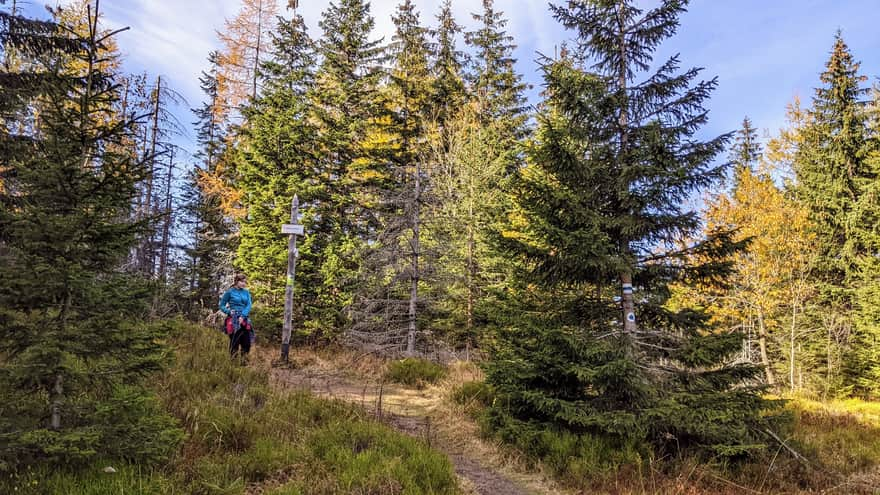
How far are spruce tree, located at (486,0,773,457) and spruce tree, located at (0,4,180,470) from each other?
17.0ft

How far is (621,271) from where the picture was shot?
6586 mm

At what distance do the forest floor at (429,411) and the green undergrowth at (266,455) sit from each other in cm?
78

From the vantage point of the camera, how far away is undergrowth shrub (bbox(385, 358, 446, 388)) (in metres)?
10.8

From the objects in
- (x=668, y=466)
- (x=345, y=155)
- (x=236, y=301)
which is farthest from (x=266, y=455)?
(x=345, y=155)

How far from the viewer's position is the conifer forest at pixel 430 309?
12.0ft

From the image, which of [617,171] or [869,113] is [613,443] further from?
[869,113]

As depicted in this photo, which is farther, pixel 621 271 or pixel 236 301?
pixel 236 301

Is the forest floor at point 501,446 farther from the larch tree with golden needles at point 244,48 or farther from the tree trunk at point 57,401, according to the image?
the larch tree with golden needles at point 244,48

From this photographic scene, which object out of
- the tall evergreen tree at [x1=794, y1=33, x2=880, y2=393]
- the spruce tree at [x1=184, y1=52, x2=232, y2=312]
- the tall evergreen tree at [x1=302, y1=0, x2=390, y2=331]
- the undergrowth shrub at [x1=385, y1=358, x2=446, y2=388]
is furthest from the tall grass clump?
the tall evergreen tree at [x1=794, y1=33, x2=880, y2=393]

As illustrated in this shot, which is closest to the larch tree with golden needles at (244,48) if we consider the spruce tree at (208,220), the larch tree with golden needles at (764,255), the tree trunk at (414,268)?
the spruce tree at (208,220)

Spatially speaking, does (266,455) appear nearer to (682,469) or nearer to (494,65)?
(682,469)

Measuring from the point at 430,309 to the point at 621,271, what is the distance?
341 inches

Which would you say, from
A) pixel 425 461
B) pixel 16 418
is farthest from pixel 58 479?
pixel 425 461

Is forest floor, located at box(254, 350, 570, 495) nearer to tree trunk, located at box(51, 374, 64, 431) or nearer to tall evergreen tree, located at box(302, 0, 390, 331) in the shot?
tall evergreen tree, located at box(302, 0, 390, 331)
